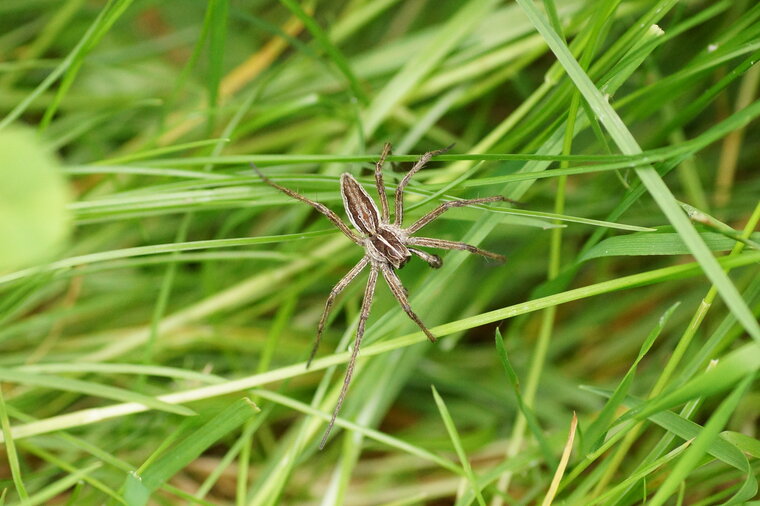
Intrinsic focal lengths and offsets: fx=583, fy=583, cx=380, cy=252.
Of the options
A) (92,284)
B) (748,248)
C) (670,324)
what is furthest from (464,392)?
(92,284)

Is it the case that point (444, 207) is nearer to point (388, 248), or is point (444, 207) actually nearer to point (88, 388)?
point (388, 248)

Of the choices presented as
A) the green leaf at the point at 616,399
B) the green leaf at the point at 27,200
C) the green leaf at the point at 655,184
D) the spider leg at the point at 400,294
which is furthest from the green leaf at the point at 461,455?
the green leaf at the point at 27,200

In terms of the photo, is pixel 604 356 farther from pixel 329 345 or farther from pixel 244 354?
pixel 244 354

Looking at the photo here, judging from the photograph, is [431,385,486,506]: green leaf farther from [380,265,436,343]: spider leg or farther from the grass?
[380,265,436,343]: spider leg

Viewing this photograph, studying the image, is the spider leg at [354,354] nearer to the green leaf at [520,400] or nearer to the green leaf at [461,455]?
the green leaf at [461,455]

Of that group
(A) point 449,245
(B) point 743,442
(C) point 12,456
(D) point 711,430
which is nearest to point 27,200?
(C) point 12,456
